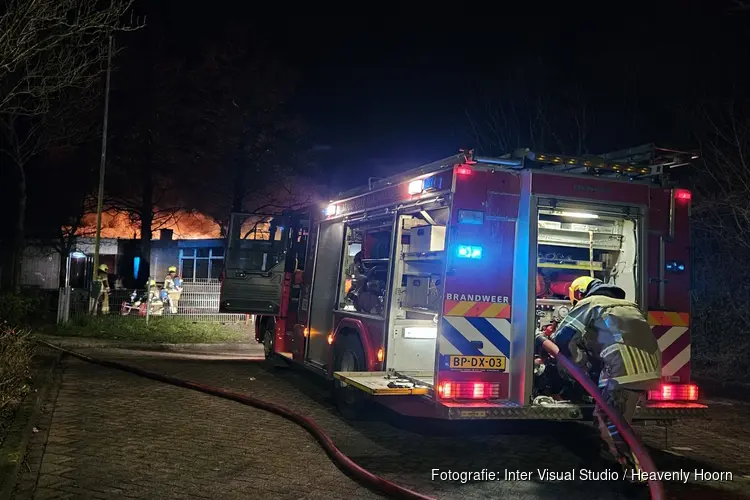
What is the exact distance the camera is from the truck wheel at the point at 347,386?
7637 mm

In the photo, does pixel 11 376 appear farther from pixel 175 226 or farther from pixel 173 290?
pixel 175 226

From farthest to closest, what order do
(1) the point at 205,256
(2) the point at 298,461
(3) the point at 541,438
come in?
(1) the point at 205,256 < (3) the point at 541,438 < (2) the point at 298,461

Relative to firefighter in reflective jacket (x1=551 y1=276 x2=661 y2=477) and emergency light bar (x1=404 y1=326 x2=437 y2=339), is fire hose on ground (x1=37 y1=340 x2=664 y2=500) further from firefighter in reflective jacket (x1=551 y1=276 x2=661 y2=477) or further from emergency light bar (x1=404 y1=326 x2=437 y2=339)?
emergency light bar (x1=404 y1=326 x2=437 y2=339)

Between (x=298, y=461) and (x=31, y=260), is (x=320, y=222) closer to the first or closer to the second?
(x=298, y=461)

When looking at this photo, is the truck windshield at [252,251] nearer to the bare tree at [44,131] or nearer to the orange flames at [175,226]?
the bare tree at [44,131]

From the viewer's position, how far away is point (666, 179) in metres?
6.60

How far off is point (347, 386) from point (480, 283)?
2.45 meters

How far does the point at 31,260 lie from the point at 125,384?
25499 mm

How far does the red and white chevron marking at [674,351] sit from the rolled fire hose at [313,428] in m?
2.89

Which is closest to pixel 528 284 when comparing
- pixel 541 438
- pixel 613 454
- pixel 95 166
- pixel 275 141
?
pixel 613 454

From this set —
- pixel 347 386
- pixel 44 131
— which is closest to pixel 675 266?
pixel 347 386

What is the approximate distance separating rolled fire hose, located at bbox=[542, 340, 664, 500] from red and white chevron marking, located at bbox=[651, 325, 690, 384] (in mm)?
1437

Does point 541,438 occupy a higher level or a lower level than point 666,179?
lower

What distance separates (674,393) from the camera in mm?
6336
